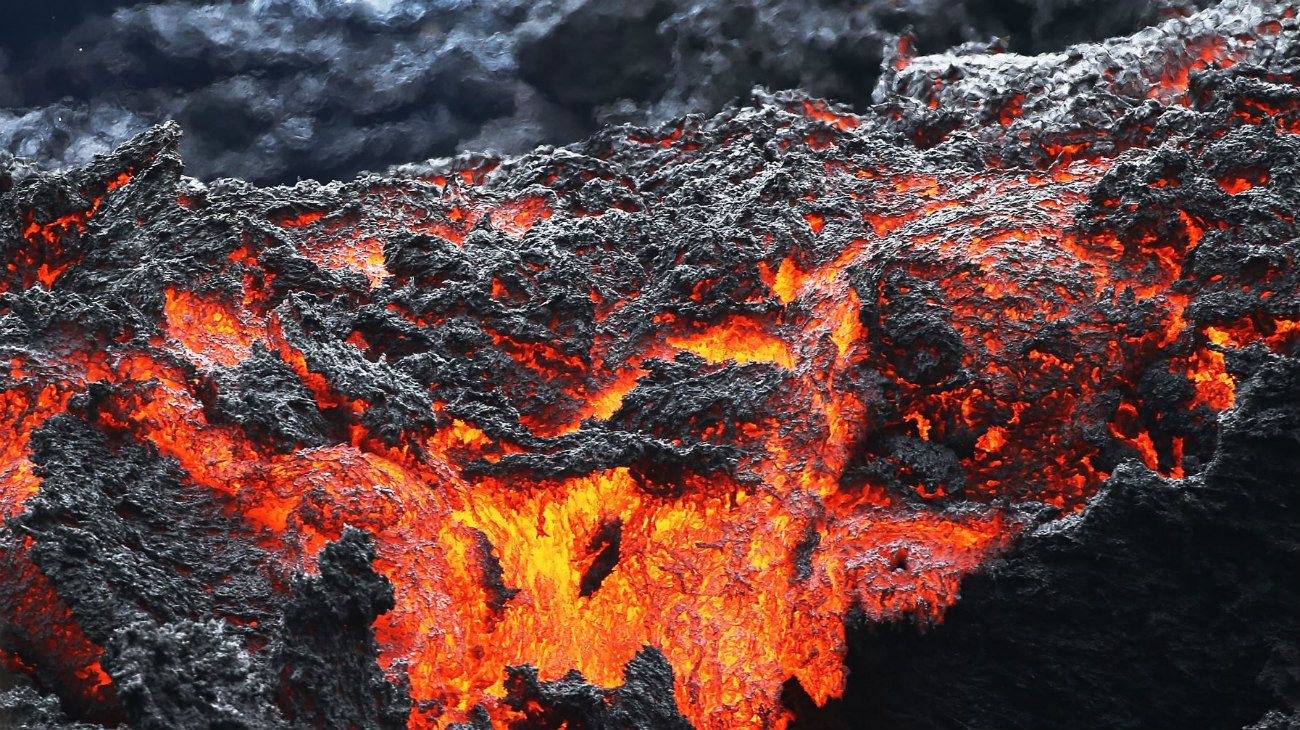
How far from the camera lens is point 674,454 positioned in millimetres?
3549

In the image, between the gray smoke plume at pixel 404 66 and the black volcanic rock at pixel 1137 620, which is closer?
the black volcanic rock at pixel 1137 620

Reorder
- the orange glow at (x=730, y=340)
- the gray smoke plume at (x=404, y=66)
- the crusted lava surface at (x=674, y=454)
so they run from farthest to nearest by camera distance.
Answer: the gray smoke plume at (x=404, y=66)
the orange glow at (x=730, y=340)
the crusted lava surface at (x=674, y=454)

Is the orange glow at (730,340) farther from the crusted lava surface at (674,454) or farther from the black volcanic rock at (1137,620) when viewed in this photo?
the black volcanic rock at (1137,620)

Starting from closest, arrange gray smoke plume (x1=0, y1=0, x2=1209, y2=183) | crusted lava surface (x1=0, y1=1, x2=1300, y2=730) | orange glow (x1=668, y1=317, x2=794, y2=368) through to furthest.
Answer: crusted lava surface (x1=0, y1=1, x2=1300, y2=730) → orange glow (x1=668, y1=317, x2=794, y2=368) → gray smoke plume (x1=0, y1=0, x2=1209, y2=183)

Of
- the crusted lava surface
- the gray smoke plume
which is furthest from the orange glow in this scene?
the gray smoke plume

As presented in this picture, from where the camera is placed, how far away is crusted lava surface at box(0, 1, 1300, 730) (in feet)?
9.76

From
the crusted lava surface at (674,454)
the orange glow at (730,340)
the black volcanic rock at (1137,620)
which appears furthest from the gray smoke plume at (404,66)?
the black volcanic rock at (1137,620)

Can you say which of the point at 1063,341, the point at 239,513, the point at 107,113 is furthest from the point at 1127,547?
the point at 107,113

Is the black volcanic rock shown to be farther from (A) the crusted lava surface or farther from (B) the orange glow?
(B) the orange glow

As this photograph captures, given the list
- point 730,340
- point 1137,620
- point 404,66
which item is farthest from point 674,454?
point 404,66

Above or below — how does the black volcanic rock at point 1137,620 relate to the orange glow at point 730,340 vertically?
below

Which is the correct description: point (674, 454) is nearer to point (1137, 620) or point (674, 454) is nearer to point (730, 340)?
point (730, 340)

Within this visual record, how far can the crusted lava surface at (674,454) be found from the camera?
297 centimetres

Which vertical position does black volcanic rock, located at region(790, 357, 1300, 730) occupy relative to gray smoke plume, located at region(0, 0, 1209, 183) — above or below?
below
